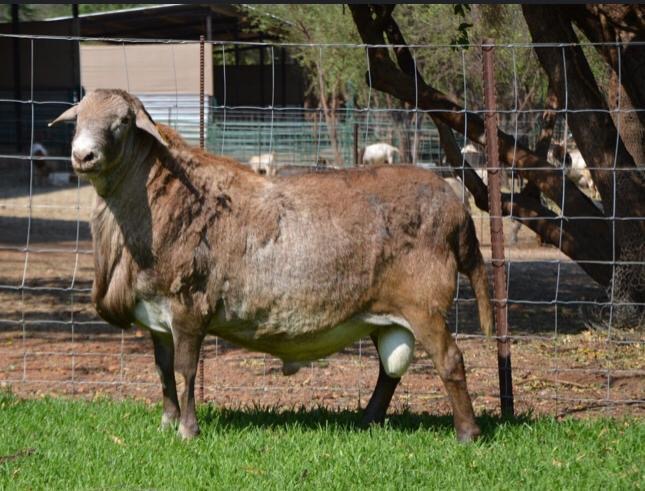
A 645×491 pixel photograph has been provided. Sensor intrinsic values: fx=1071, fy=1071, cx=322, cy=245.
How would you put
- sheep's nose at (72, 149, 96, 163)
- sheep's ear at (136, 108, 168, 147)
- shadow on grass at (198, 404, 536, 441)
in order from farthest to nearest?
shadow on grass at (198, 404, 536, 441) < sheep's ear at (136, 108, 168, 147) < sheep's nose at (72, 149, 96, 163)

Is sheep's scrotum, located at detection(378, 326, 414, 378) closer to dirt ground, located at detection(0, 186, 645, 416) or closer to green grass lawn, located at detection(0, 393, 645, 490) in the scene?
green grass lawn, located at detection(0, 393, 645, 490)

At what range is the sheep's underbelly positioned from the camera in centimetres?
641

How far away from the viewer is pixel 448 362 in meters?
6.43

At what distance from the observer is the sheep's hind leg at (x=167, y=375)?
22.0ft

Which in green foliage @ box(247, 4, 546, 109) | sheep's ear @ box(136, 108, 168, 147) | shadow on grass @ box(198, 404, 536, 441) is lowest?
shadow on grass @ box(198, 404, 536, 441)

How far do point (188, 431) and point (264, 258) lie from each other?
1125 mm

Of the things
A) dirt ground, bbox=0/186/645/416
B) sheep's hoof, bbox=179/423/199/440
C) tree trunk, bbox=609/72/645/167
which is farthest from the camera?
tree trunk, bbox=609/72/645/167

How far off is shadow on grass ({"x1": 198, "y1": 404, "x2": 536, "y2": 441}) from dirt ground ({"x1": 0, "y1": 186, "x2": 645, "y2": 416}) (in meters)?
0.46

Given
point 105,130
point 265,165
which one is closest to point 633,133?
point 105,130

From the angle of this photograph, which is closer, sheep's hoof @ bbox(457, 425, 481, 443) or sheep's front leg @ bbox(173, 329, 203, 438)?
sheep's front leg @ bbox(173, 329, 203, 438)

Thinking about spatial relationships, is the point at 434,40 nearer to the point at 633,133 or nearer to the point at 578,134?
the point at 633,133

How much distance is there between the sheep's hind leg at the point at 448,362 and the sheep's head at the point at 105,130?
1.87m

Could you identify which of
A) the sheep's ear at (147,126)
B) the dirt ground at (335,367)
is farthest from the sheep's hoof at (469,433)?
the sheep's ear at (147,126)

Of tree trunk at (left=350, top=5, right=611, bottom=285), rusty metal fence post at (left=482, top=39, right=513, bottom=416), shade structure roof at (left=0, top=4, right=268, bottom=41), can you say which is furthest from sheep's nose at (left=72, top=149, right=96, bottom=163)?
shade structure roof at (left=0, top=4, right=268, bottom=41)
